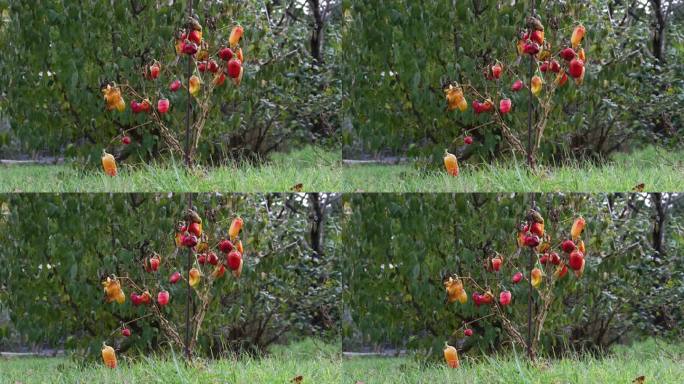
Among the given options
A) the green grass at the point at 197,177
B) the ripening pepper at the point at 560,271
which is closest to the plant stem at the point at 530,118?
the ripening pepper at the point at 560,271

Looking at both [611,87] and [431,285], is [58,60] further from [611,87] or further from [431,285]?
[611,87]

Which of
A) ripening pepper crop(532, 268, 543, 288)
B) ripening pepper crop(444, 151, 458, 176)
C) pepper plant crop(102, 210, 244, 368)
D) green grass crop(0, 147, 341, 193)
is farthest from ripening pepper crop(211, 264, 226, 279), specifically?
ripening pepper crop(532, 268, 543, 288)

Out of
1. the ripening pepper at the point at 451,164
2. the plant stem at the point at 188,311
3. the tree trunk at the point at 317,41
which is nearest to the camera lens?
the plant stem at the point at 188,311

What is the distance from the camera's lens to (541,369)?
4.00 metres

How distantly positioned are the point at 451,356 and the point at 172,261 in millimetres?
1385

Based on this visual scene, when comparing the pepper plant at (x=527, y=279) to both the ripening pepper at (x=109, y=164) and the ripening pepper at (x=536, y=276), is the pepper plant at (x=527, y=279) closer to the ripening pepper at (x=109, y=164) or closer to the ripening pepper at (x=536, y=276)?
the ripening pepper at (x=536, y=276)

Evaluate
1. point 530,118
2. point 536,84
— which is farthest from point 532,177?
point 536,84

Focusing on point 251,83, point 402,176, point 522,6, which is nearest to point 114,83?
point 251,83

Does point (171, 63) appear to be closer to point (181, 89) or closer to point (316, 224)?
point (181, 89)

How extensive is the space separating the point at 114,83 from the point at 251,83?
2.10ft

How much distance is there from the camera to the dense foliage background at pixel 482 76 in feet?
13.5

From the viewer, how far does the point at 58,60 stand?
4.19 metres

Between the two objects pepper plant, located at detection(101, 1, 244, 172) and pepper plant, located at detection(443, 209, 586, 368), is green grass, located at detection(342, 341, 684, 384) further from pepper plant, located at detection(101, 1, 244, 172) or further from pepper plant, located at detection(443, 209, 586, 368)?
pepper plant, located at detection(101, 1, 244, 172)

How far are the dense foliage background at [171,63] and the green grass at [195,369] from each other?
38.5 inches
